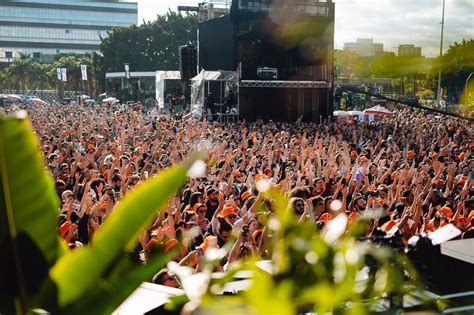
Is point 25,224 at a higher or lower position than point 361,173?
higher

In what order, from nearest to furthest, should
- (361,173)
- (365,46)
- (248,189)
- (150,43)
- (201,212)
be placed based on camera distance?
(201,212), (248,189), (361,173), (150,43), (365,46)

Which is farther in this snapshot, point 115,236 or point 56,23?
point 56,23

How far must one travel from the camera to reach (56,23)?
4136 inches

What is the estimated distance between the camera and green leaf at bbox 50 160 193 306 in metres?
0.96

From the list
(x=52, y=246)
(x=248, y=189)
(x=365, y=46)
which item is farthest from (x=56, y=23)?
(x=52, y=246)

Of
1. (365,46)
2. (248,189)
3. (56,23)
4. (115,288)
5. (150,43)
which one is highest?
(56,23)

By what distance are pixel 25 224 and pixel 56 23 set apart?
364ft

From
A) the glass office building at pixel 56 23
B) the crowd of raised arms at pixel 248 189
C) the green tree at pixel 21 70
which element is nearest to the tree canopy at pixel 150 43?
the green tree at pixel 21 70

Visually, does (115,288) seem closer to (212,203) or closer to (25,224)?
(25,224)

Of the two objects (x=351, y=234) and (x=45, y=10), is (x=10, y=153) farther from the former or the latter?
(x=45, y=10)

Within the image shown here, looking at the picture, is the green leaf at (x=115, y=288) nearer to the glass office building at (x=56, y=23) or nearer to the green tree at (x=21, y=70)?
the green tree at (x=21, y=70)

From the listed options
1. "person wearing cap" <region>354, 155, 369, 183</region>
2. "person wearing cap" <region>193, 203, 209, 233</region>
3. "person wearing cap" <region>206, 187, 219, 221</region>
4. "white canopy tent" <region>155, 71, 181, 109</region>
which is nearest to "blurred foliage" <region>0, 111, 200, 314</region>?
"person wearing cap" <region>193, 203, 209, 233</region>

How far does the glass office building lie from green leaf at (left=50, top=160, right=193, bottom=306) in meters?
99.4

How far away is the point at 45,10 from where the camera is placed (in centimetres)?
10306
